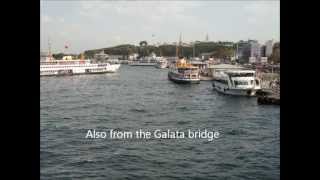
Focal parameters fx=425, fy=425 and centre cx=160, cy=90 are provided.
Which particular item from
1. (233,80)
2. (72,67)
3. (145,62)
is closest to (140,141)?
(145,62)

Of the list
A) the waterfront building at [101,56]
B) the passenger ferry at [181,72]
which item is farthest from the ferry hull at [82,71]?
the passenger ferry at [181,72]

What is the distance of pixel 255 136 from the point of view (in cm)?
336

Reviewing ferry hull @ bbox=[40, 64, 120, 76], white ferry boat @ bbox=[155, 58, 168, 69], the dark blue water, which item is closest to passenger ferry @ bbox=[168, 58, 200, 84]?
white ferry boat @ bbox=[155, 58, 168, 69]

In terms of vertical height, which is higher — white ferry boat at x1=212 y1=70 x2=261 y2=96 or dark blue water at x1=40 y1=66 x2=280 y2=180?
white ferry boat at x1=212 y1=70 x2=261 y2=96

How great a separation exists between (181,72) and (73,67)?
0.97 metres

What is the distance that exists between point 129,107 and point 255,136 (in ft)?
3.40

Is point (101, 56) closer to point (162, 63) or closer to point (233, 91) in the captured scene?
point (162, 63)

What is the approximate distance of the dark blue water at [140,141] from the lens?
264 cm

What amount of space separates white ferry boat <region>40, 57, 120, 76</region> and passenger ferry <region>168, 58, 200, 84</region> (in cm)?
52

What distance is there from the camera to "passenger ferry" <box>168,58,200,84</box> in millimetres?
3599

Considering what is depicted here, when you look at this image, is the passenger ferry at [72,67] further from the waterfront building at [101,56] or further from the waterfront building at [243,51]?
the waterfront building at [243,51]

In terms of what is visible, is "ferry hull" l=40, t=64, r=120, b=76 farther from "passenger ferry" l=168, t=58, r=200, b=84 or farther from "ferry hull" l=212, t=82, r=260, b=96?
"ferry hull" l=212, t=82, r=260, b=96
